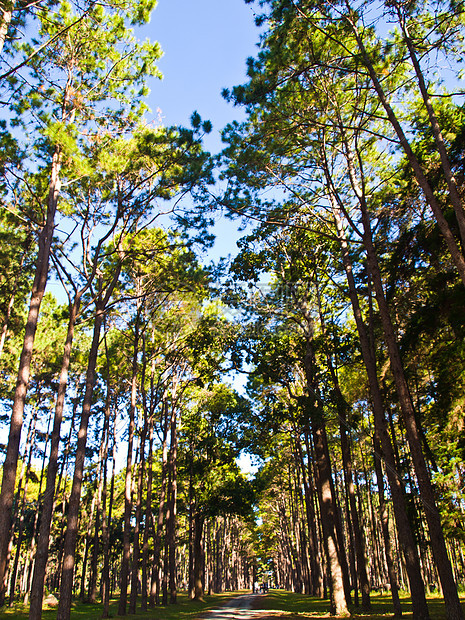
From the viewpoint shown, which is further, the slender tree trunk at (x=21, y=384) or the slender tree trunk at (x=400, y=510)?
the slender tree trunk at (x=400, y=510)

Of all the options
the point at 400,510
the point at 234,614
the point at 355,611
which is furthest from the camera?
the point at 234,614

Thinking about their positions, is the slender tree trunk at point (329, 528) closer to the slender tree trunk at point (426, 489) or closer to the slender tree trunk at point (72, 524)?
the slender tree trunk at point (426, 489)

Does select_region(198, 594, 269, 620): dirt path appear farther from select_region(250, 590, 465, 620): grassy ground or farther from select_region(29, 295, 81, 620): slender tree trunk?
select_region(29, 295, 81, 620): slender tree trunk

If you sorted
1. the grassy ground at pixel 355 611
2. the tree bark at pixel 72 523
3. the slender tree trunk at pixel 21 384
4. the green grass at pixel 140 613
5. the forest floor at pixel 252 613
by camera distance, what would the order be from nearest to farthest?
1. the slender tree trunk at pixel 21 384
2. the tree bark at pixel 72 523
3. the grassy ground at pixel 355 611
4. the forest floor at pixel 252 613
5. the green grass at pixel 140 613

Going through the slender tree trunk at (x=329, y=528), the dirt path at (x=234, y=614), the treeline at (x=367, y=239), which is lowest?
the dirt path at (x=234, y=614)

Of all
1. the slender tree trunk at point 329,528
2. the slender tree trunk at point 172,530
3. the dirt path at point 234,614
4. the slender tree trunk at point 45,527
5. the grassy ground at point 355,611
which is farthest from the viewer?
the slender tree trunk at point 172,530

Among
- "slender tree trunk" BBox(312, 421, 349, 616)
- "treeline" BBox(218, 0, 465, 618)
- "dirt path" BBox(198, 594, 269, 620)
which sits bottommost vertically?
"dirt path" BBox(198, 594, 269, 620)

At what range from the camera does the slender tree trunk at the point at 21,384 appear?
843 cm

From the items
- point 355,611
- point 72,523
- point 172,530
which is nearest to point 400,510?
point 355,611

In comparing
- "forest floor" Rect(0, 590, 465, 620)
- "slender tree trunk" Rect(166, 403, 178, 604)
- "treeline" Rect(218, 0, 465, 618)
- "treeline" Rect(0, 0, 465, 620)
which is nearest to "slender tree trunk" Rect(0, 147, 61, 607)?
"treeline" Rect(0, 0, 465, 620)

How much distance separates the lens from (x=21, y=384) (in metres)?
9.70

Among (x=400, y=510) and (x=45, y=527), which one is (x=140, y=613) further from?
(x=400, y=510)

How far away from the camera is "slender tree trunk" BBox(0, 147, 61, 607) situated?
8.43 metres

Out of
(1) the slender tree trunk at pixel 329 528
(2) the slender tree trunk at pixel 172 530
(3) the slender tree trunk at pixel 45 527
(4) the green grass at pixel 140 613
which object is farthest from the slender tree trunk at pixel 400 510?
(2) the slender tree trunk at pixel 172 530
